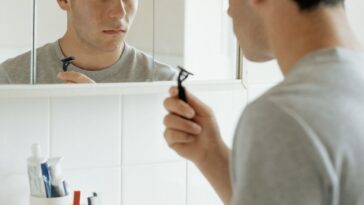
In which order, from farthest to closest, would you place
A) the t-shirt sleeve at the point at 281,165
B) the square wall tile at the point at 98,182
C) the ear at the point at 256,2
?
1. the square wall tile at the point at 98,182
2. the ear at the point at 256,2
3. the t-shirt sleeve at the point at 281,165

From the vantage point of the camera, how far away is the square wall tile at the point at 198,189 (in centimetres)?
126

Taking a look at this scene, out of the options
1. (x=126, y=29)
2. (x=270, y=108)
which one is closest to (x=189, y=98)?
(x=126, y=29)

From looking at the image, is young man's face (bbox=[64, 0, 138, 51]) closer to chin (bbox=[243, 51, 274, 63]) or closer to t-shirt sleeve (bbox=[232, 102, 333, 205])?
chin (bbox=[243, 51, 274, 63])

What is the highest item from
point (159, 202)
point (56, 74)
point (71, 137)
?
point (56, 74)

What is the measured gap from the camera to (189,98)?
95cm

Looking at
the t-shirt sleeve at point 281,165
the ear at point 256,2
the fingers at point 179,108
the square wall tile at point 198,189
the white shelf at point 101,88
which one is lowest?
the square wall tile at point 198,189

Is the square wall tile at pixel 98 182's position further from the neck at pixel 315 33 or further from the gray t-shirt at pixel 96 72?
the neck at pixel 315 33

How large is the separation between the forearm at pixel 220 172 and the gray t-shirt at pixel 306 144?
34 centimetres

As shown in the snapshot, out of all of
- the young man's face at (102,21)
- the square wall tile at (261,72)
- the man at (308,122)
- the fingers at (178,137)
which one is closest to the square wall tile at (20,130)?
the young man's face at (102,21)

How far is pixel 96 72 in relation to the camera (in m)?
1.12

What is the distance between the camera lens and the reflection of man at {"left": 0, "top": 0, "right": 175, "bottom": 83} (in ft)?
3.53

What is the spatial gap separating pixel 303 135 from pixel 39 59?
613mm

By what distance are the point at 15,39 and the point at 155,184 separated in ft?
1.23

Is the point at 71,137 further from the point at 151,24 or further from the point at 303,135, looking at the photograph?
the point at 303,135
